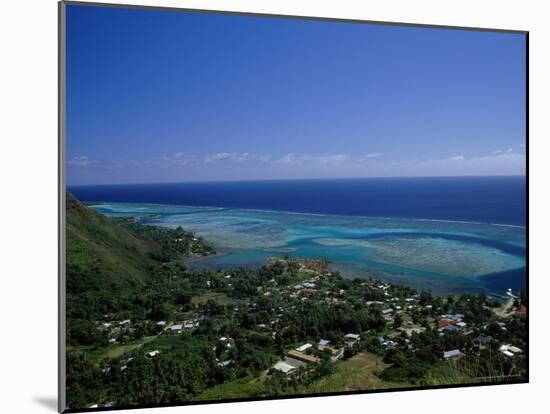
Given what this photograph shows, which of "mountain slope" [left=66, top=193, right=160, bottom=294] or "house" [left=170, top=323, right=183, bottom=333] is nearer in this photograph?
"mountain slope" [left=66, top=193, right=160, bottom=294]

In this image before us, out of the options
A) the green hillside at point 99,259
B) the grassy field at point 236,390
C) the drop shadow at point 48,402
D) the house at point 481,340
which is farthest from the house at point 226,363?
the house at point 481,340

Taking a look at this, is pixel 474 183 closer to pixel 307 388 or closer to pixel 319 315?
pixel 319 315

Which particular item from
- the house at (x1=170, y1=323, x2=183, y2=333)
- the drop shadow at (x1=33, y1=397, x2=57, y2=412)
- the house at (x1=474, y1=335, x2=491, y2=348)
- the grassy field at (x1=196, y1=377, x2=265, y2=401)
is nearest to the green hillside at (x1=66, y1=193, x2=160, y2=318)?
the house at (x1=170, y1=323, x2=183, y2=333)

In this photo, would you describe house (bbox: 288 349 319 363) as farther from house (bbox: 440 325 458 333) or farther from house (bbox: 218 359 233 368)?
house (bbox: 440 325 458 333)

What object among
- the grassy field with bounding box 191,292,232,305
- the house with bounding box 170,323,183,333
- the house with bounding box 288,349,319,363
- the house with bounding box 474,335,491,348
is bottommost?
the house with bounding box 288,349,319,363

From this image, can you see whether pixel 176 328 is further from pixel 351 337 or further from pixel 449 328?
pixel 449 328

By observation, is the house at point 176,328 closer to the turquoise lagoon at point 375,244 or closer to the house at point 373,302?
the turquoise lagoon at point 375,244
